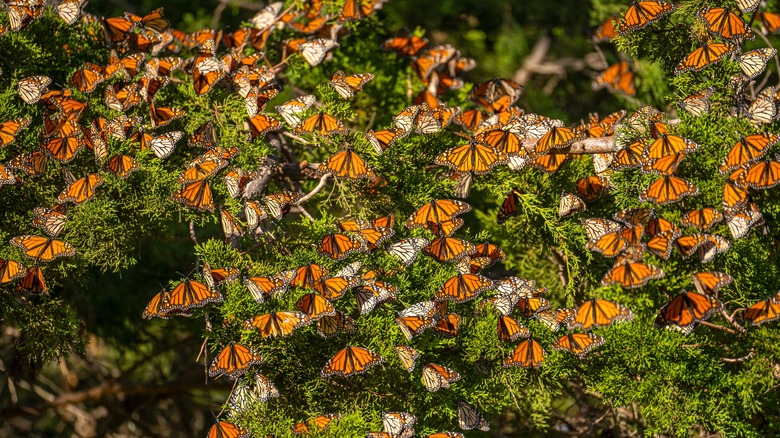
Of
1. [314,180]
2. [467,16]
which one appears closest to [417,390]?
[314,180]

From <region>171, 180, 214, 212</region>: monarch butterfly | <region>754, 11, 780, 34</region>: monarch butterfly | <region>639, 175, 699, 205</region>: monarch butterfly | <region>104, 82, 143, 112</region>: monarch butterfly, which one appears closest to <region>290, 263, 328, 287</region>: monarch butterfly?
<region>171, 180, 214, 212</region>: monarch butterfly

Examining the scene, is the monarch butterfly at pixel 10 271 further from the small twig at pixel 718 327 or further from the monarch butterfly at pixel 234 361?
the small twig at pixel 718 327

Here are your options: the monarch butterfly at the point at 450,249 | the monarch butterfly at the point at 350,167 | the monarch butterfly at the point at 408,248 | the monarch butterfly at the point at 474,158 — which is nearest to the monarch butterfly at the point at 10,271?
the monarch butterfly at the point at 350,167

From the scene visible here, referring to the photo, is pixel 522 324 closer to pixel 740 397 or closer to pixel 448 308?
pixel 448 308

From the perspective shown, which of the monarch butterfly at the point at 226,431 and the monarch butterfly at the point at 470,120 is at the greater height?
the monarch butterfly at the point at 470,120

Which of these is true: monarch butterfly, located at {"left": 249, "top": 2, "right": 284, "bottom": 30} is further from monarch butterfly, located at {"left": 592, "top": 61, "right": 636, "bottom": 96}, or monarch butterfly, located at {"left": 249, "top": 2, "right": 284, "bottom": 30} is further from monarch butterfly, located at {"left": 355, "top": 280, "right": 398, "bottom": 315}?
monarch butterfly, located at {"left": 592, "top": 61, "right": 636, "bottom": 96}

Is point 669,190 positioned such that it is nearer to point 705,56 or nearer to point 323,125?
point 705,56

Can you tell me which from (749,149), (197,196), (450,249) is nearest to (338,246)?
(450,249)
